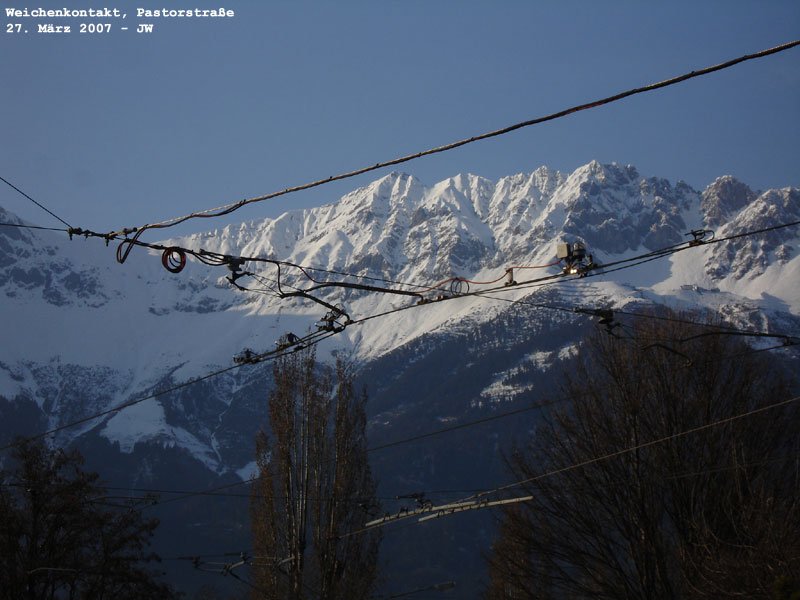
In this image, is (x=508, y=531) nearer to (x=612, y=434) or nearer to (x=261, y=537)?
(x=612, y=434)

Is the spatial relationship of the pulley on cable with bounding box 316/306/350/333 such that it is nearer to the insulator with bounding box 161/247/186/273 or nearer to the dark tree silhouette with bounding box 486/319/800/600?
the insulator with bounding box 161/247/186/273

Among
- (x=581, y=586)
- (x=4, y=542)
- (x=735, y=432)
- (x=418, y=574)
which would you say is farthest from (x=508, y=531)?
(x=418, y=574)

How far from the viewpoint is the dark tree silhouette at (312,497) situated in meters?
32.5

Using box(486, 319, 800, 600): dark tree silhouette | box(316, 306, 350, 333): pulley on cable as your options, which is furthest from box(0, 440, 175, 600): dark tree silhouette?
box(316, 306, 350, 333): pulley on cable

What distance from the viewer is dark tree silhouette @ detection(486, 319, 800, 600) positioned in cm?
2598

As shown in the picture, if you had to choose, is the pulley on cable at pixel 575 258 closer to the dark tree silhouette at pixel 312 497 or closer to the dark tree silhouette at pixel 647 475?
the dark tree silhouette at pixel 647 475

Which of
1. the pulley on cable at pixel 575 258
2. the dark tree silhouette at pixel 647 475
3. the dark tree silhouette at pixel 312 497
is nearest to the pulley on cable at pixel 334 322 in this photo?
the pulley on cable at pixel 575 258

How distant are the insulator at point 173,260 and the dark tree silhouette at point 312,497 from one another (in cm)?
1663

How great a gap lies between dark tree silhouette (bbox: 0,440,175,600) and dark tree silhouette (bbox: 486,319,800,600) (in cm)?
1149

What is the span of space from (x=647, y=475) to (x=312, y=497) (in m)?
11.5

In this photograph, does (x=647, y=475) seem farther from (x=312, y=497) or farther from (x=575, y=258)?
(x=312, y=497)

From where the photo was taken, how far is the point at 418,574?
646 feet

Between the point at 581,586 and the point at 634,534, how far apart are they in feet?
6.01

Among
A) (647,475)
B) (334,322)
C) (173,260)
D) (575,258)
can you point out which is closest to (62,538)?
(647,475)
